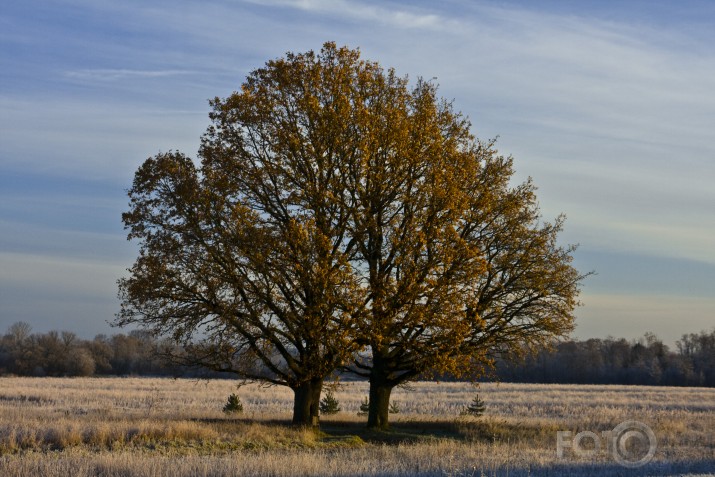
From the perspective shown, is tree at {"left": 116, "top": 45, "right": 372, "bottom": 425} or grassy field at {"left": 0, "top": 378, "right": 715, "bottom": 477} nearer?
grassy field at {"left": 0, "top": 378, "right": 715, "bottom": 477}

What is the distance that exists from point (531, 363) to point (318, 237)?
4124 inches

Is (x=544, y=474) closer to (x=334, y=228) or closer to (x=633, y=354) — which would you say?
(x=334, y=228)

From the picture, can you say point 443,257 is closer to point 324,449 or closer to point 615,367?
point 324,449

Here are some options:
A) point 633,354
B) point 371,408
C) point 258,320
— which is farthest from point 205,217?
point 633,354

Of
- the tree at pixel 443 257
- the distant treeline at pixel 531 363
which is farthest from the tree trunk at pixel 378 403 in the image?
the distant treeline at pixel 531 363

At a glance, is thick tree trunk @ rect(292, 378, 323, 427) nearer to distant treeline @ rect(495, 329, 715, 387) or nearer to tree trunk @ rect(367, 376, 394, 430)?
tree trunk @ rect(367, 376, 394, 430)

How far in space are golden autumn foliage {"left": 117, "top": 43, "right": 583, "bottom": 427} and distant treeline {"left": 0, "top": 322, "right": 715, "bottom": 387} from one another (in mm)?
70400

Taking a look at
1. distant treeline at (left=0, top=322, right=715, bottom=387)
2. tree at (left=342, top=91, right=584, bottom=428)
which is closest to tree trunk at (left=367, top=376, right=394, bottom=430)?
tree at (left=342, top=91, right=584, bottom=428)

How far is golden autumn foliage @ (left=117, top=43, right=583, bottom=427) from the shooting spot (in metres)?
23.5

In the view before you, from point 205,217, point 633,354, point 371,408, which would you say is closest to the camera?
point 205,217

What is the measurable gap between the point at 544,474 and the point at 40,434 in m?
14.2

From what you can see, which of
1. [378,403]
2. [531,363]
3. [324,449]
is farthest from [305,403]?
[531,363]

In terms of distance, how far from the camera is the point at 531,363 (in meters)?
121

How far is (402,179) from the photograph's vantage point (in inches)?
992
